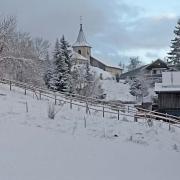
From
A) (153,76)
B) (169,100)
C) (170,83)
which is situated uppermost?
(153,76)

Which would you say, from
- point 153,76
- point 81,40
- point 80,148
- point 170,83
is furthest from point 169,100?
point 81,40

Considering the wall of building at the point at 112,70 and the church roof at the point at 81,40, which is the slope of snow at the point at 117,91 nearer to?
the church roof at the point at 81,40

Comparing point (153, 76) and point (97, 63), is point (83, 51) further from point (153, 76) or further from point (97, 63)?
point (153, 76)

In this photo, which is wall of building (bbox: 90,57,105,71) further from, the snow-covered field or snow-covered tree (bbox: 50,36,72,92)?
the snow-covered field

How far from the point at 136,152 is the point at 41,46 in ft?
226

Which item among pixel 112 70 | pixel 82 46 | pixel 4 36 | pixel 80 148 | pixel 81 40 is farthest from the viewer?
pixel 112 70

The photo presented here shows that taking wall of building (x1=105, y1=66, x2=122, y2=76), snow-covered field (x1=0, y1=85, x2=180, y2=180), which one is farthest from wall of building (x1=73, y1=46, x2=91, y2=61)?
snow-covered field (x1=0, y1=85, x2=180, y2=180)

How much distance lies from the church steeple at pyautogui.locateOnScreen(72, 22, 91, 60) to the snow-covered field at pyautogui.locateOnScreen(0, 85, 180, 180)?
110m

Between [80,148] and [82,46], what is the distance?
391 feet

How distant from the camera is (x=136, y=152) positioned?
17.7m

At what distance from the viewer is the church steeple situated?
442 feet

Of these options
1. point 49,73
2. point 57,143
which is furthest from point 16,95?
point 49,73

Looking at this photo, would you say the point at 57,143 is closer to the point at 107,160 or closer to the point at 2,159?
the point at 107,160

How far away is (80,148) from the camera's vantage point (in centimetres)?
1702
